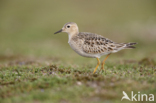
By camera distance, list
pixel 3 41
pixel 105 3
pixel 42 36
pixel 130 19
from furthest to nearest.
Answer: pixel 105 3
pixel 130 19
pixel 42 36
pixel 3 41

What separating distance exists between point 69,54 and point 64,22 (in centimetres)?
1104

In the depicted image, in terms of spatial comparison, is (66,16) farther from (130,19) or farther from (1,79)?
(1,79)

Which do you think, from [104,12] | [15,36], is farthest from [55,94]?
[104,12]

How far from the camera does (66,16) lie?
108 feet

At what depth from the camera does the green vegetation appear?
758cm

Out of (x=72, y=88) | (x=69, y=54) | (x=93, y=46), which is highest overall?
(x=93, y=46)

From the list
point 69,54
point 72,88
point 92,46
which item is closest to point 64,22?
point 69,54

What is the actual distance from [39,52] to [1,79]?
10224 mm

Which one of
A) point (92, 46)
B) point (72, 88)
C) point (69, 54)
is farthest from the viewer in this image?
point (69, 54)

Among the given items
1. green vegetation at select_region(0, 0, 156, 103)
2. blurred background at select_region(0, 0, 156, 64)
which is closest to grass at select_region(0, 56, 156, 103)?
green vegetation at select_region(0, 0, 156, 103)

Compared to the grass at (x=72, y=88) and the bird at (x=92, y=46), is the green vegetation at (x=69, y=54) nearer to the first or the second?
the grass at (x=72, y=88)

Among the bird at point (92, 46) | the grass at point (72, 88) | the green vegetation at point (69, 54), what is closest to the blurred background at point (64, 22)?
the green vegetation at point (69, 54)

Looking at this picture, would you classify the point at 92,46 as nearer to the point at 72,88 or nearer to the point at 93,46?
the point at 93,46

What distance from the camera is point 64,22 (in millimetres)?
30188
